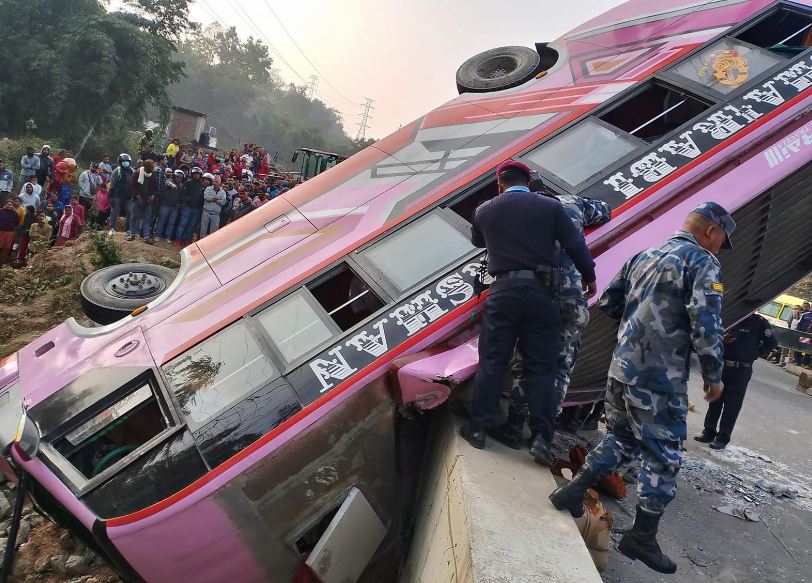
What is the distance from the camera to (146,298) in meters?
5.05

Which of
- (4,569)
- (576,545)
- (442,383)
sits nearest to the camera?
(576,545)

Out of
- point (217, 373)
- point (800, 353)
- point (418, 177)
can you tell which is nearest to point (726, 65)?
point (418, 177)

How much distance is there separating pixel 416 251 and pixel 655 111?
7.73 ft

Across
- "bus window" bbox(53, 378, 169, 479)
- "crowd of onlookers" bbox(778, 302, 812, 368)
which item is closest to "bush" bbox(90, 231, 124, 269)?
"bus window" bbox(53, 378, 169, 479)

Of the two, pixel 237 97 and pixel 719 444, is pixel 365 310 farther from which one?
pixel 237 97

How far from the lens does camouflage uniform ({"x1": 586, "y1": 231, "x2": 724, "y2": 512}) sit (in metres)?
2.46

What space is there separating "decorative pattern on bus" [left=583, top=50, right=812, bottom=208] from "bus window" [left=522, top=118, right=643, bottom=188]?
0.45 feet

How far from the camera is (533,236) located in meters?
2.90

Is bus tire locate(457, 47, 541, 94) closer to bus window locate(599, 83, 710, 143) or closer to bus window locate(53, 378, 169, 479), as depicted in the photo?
bus window locate(599, 83, 710, 143)

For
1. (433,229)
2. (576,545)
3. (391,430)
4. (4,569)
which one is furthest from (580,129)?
(4,569)

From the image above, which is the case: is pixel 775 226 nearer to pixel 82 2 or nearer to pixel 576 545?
pixel 576 545

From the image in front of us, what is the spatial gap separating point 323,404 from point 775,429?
6579 millimetres

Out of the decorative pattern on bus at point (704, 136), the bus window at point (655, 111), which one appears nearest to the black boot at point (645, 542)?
the decorative pattern on bus at point (704, 136)

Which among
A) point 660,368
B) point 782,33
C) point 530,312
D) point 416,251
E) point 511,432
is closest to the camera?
point 660,368
